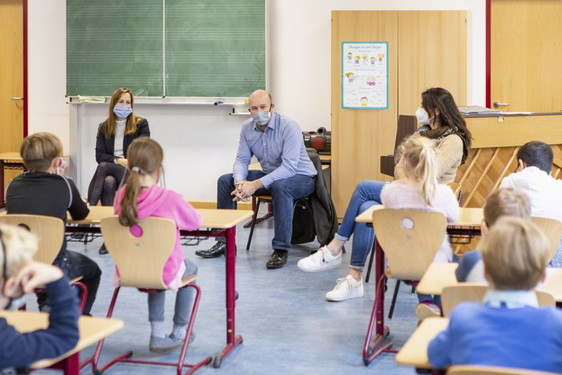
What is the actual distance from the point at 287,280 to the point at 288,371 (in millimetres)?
1700

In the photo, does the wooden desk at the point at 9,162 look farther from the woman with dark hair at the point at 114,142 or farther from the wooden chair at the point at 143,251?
the wooden chair at the point at 143,251

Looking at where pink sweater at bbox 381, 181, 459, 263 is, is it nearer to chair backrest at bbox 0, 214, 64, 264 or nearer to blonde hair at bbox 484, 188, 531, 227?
blonde hair at bbox 484, 188, 531, 227

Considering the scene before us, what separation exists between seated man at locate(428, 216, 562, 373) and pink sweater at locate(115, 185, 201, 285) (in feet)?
5.65

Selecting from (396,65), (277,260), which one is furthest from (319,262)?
(396,65)

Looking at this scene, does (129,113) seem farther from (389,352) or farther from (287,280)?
(389,352)

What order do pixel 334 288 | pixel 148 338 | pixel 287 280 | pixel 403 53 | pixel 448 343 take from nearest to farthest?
pixel 448 343 → pixel 148 338 → pixel 334 288 → pixel 287 280 → pixel 403 53

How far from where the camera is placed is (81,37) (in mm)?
7680

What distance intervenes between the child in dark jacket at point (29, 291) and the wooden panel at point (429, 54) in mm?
5256

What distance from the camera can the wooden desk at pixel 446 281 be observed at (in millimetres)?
2490

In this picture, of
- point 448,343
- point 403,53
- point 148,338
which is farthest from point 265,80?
point 448,343

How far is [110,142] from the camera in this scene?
6.15 m

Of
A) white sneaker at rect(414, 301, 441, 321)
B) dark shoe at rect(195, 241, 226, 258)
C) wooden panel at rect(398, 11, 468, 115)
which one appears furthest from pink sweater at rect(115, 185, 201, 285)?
wooden panel at rect(398, 11, 468, 115)

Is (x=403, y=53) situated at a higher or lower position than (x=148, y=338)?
higher

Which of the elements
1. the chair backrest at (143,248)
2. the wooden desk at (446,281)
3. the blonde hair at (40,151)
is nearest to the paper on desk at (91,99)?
the blonde hair at (40,151)
